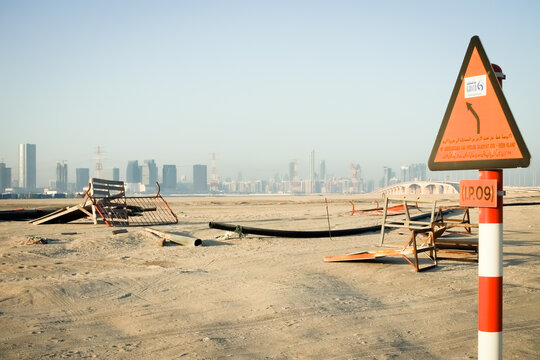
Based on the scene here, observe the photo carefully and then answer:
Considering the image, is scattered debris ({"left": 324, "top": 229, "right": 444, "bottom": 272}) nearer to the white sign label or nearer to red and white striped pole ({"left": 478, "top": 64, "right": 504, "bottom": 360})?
red and white striped pole ({"left": 478, "top": 64, "right": 504, "bottom": 360})

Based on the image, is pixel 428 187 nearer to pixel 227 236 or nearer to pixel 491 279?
pixel 227 236

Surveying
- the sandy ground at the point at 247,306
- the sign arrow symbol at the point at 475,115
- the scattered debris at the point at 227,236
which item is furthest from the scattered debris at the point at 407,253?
the sign arrow symbol at the point at 475,115

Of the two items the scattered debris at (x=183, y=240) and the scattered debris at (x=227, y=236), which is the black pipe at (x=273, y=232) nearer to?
the scattered debris at (x=227, y=236)

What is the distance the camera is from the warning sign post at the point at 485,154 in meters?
2.95

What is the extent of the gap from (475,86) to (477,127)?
0.26 metres

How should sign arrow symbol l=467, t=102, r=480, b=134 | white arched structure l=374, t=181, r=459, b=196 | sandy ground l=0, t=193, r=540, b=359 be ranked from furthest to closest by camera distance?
white arched structure l=374, t=181, r=459, b=196 → sandy ground l=0, t=193, r=540, b=359 → sign arrow symbol l=467, t=102, r=480, b=134

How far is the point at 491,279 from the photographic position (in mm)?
2959

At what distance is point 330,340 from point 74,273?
538 cm

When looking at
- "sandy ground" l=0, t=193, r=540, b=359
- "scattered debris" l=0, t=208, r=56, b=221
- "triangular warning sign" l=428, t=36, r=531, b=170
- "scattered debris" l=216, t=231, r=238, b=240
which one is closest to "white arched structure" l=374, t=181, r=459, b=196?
"scattered debris" l=0, t=208, r=56, b=221

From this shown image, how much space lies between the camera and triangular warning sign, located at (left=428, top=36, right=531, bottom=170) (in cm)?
295

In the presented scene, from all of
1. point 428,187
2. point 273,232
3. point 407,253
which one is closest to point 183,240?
point 273,232

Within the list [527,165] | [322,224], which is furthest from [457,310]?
[322,224]

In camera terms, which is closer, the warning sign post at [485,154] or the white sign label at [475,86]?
the warning sign post at [485,154]

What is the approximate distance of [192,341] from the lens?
16.1ft
